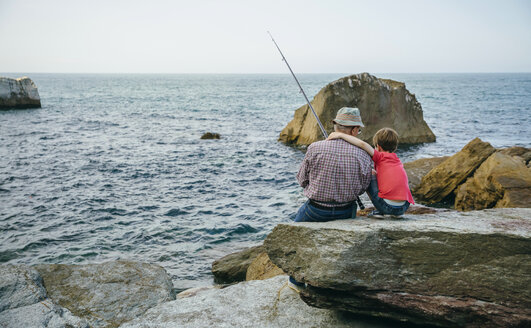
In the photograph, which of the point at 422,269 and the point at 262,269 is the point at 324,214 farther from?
the point at 262,269

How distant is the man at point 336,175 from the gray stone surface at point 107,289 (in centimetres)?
261

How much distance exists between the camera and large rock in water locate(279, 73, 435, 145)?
17.3 m

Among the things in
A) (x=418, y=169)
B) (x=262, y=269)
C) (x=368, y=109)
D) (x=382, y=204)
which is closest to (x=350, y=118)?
(x=382, y=204)

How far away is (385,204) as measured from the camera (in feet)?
12.3

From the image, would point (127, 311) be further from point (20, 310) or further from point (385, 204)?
point (385, 204)

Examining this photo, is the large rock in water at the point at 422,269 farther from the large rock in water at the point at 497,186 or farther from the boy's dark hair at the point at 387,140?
the large rock in water at the point at 497,186

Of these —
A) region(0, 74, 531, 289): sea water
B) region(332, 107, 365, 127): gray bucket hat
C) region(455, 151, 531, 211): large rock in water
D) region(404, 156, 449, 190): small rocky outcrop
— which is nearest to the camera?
region(332, 107, 365, 127): gray bucket hat

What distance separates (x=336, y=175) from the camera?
11.7 ft

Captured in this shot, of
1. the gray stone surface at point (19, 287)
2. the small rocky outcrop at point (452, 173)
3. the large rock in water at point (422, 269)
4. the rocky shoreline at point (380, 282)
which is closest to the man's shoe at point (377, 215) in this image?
the rocky shoreline at point (380, 282)

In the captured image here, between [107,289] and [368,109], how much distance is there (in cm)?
1560

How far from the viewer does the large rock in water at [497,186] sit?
754 centimetres

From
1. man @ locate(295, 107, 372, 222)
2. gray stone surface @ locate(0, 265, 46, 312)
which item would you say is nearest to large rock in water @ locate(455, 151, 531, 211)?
man @ locate(295, 107, 372, 222)

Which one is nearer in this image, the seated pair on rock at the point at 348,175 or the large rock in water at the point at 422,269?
the large rock in water at the point at 422,269

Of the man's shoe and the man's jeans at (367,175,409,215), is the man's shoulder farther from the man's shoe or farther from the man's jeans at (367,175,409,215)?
the man's shoe
